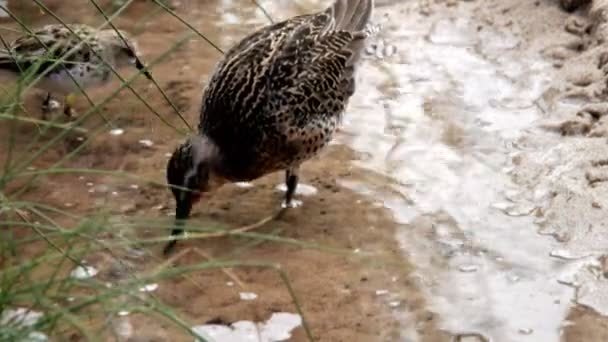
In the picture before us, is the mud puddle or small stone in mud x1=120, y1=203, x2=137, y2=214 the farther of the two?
small stone in mud x1=120, y1=203, x2=137, y2=214

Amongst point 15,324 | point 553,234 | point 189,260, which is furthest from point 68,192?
point 15,324

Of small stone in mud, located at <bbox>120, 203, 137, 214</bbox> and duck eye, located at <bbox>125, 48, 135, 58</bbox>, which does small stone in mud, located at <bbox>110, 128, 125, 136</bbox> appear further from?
small stone in mud, located at <bbox>120, 203, 137, 214</bbox>

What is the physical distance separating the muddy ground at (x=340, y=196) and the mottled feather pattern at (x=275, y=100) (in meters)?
0.42

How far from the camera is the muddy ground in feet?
19.1

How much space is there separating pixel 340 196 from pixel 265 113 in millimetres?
798

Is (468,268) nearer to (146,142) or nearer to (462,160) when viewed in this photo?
(462,160)

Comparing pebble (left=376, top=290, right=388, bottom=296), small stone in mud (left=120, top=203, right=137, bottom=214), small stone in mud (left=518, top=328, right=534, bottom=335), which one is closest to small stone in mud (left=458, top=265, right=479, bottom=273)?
pebble (left=376, top=290, right=388, bottom=296)

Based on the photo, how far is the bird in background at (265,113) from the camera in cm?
651

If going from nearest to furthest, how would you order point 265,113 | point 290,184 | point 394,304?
point 394,304, point 265,113, point 290,184

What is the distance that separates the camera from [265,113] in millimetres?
6566

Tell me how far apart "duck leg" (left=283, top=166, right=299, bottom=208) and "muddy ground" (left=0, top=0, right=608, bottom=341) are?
8cm

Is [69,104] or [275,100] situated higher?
[275,100]

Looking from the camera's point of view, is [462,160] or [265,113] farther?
[462,160]

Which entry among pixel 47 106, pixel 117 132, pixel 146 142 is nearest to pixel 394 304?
pixel 146 142
